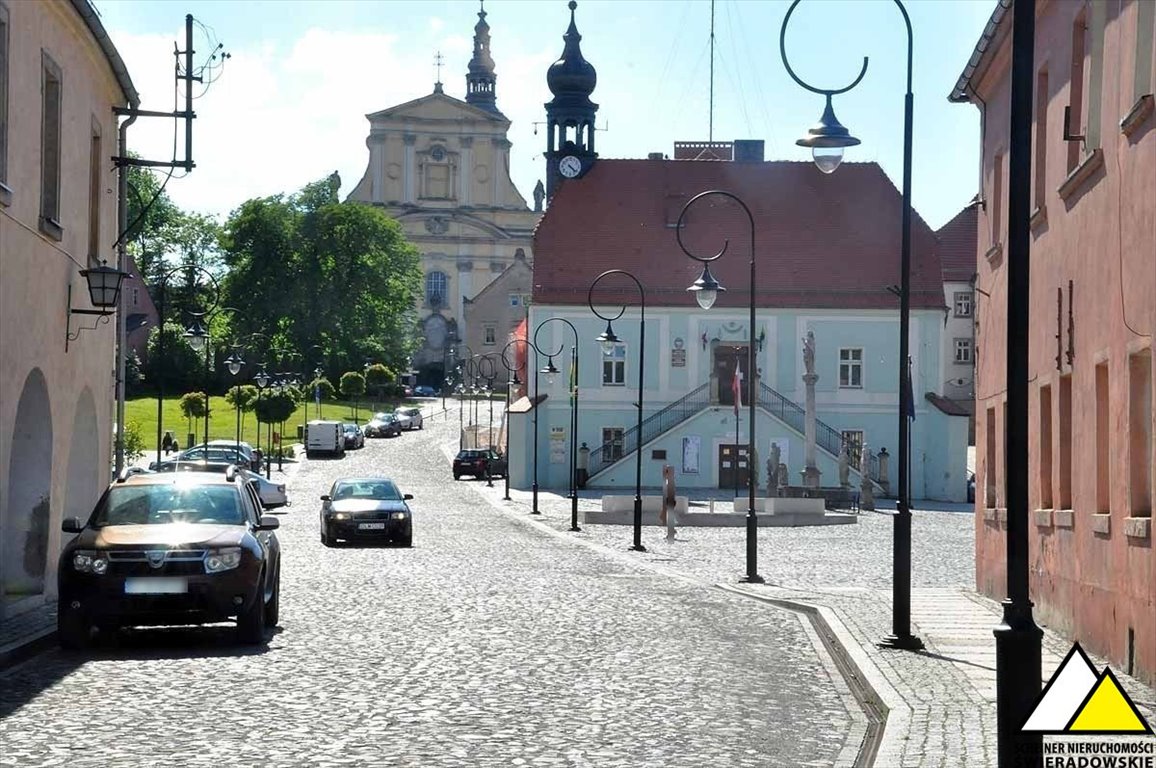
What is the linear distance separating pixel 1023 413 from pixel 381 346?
120535 millimetres

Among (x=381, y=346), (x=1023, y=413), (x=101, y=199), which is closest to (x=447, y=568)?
(x=101, y=199)

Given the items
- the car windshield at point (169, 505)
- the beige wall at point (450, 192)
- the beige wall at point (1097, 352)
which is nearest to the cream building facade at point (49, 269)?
the car windshield at point (169, 505)

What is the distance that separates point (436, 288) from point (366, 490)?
117679 mm

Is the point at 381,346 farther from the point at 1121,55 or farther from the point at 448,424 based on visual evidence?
the point at 1121,55

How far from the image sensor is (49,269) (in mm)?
22062

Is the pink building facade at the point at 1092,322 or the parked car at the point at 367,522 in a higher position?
the pink building facade at the point at 1092,322

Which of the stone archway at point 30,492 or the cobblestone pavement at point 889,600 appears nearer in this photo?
the cobblestone pavement at point 889,600

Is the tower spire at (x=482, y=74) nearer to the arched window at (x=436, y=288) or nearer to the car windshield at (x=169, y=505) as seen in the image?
the arched window at (x=436, y=288)

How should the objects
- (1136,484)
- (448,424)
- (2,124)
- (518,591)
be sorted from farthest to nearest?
(448,424) < (518,591) < (2,124) < (1136,484)

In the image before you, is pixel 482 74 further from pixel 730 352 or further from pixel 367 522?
pixel 367 522

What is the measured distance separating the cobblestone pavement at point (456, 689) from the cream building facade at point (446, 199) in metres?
131

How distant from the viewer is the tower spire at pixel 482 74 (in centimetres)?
17588

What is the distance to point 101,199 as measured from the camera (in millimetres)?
26953

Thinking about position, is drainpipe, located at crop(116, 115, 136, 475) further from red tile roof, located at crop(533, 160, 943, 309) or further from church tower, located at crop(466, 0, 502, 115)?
church tower, located at crop(466, 0, 502, 115)
